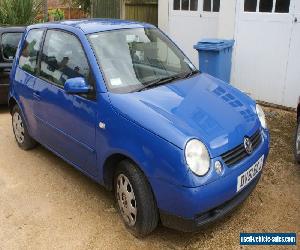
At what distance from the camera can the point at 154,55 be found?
4.08 metres

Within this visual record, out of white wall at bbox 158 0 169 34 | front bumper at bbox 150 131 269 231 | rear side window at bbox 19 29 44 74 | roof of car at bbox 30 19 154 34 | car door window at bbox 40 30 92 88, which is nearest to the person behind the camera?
front bumper at bbox 150 131 269 231

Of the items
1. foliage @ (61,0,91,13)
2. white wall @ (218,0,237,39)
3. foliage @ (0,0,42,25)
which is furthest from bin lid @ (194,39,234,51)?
foliage @ (61,0,91,13)

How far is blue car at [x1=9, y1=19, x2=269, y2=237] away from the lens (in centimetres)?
291

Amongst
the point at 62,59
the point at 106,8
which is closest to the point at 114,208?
the point at 62,59

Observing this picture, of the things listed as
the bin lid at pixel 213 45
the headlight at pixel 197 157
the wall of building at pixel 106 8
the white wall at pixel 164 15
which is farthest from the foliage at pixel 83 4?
the headlight at pixel 197 157

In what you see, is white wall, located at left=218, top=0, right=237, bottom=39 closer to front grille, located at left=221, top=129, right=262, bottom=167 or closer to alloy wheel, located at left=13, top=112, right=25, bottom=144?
alloy wheel, located at left=13, top=112, right=25, bottom=144

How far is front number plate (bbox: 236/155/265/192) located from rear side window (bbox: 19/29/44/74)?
286cm

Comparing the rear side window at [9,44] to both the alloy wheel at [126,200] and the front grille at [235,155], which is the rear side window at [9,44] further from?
the front grille at [235,155]

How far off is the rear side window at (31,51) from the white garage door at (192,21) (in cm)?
404

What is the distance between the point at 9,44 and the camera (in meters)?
7.11

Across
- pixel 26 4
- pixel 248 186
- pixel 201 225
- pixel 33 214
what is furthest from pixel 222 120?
pixel 26 4

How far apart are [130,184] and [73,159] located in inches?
43.1

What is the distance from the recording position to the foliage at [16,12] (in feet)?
39.1

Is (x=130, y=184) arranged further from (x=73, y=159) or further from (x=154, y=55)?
(x=154, y=55)
